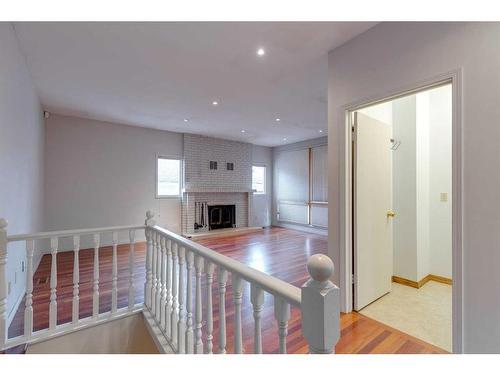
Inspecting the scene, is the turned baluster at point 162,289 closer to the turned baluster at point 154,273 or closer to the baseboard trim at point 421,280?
the turned baluster at point 154,273

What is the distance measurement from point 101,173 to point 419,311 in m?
5.61

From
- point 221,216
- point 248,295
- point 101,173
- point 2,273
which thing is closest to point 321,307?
point 2,273

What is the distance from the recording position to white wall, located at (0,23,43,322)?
6.70ft

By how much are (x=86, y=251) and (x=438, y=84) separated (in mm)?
5727

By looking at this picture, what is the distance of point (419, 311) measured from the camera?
2455 millimetres

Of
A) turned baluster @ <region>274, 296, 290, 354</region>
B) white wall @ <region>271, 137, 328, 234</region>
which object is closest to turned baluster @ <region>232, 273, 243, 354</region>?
turned baluster @ <region>274, 296, 290, 354</region>

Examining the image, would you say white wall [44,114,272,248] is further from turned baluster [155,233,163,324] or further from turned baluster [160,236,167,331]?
turned baluster [160,236,167,331]

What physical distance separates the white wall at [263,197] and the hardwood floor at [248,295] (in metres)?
1.89

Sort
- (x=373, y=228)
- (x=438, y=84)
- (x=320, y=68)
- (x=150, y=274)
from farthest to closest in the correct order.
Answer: (x=320, y=68) → (x=373, y=228) → (x=150, y=274) → (x=438, y=84)

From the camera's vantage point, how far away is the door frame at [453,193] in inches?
63.8

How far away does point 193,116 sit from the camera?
4734 millimetres

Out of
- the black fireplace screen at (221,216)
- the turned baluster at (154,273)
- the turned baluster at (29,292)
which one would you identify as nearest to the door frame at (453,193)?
the turned baluster at (154,273)
